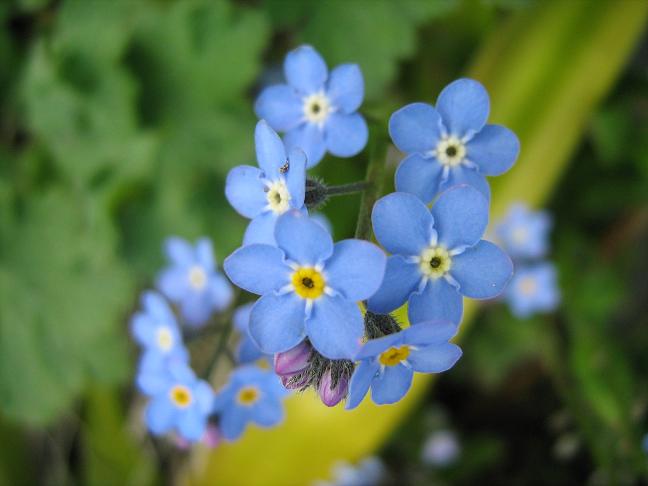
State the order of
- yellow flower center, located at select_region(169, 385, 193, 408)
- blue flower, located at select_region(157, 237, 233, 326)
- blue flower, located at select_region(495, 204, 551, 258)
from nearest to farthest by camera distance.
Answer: yellow flower center, located at select_region(169, 385, 193, 408)
blue flower, located at select_region(157, 237, 233, 326)
blue flower, located at select_region(495, 204, 551, 258)

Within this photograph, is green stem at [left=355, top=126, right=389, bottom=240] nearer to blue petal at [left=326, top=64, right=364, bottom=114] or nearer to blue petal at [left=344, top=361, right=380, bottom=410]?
blue petal at [left=326, top=64, right=364, bottom=114]

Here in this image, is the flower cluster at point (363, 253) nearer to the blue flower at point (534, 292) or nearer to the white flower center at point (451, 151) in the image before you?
the white flower center at point (451, 151)

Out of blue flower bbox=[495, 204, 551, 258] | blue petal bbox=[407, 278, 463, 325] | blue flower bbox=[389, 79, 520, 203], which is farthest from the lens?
blue flower bbox=[495, 204, 551, 258]

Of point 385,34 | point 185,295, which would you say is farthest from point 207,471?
point 385,34

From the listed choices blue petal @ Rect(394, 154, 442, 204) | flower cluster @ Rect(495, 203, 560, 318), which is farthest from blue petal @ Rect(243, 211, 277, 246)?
flower cluster @ Rect(495, 203, 560, 318)

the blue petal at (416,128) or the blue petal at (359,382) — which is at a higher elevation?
the blue petal at (416,128)

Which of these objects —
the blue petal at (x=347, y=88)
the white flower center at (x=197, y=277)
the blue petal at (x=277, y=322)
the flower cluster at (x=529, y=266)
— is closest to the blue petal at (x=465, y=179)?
the blue petal at (x=347, y=88)

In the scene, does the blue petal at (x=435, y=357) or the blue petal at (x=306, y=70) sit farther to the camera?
the blue petal at (x=306, y=70)
